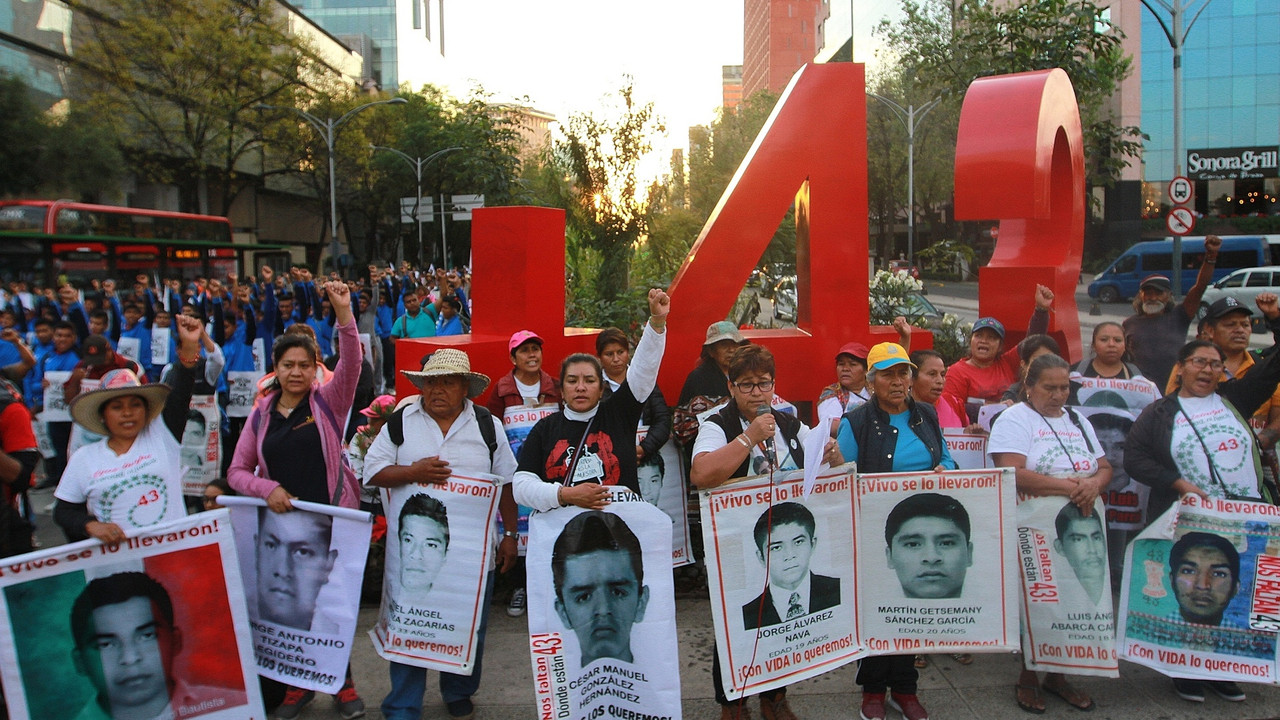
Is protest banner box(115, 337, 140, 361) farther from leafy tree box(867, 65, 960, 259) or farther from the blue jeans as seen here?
leafy tree box(867, 65, 960, 259)

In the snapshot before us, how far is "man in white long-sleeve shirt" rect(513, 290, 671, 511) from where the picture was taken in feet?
13.5

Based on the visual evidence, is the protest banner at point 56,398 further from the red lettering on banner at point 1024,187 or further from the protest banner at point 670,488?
the red lettering on banner at point 1024,187

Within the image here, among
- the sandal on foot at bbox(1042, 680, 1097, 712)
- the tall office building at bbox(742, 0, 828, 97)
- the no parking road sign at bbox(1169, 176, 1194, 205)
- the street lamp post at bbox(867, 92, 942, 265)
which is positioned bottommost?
the sandal on foot at bbox(1042, 680, 1097, 712)

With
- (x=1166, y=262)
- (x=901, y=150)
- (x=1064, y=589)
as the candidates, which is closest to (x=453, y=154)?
(x=901, y=150)

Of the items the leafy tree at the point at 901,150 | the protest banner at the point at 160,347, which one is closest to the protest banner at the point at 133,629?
the protest banner at the point at 160,347

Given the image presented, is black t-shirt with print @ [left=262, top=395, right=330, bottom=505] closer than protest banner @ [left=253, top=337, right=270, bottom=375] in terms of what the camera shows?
Yes

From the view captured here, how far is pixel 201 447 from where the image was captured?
7.07 meters

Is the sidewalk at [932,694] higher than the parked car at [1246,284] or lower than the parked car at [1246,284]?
lower

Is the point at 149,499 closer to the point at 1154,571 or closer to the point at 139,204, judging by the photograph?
the point at 1154,571

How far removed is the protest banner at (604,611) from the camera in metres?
3.83

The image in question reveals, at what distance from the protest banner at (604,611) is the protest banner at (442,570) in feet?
1.35

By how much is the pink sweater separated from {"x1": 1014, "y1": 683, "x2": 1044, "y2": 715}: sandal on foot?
11.0ft

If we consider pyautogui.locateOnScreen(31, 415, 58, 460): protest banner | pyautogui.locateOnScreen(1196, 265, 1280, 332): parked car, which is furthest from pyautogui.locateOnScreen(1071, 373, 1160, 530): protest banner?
pyautogui.locateOnScreen(1196, 265, 1280, 332): parked car

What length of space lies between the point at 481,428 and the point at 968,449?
280 cm
